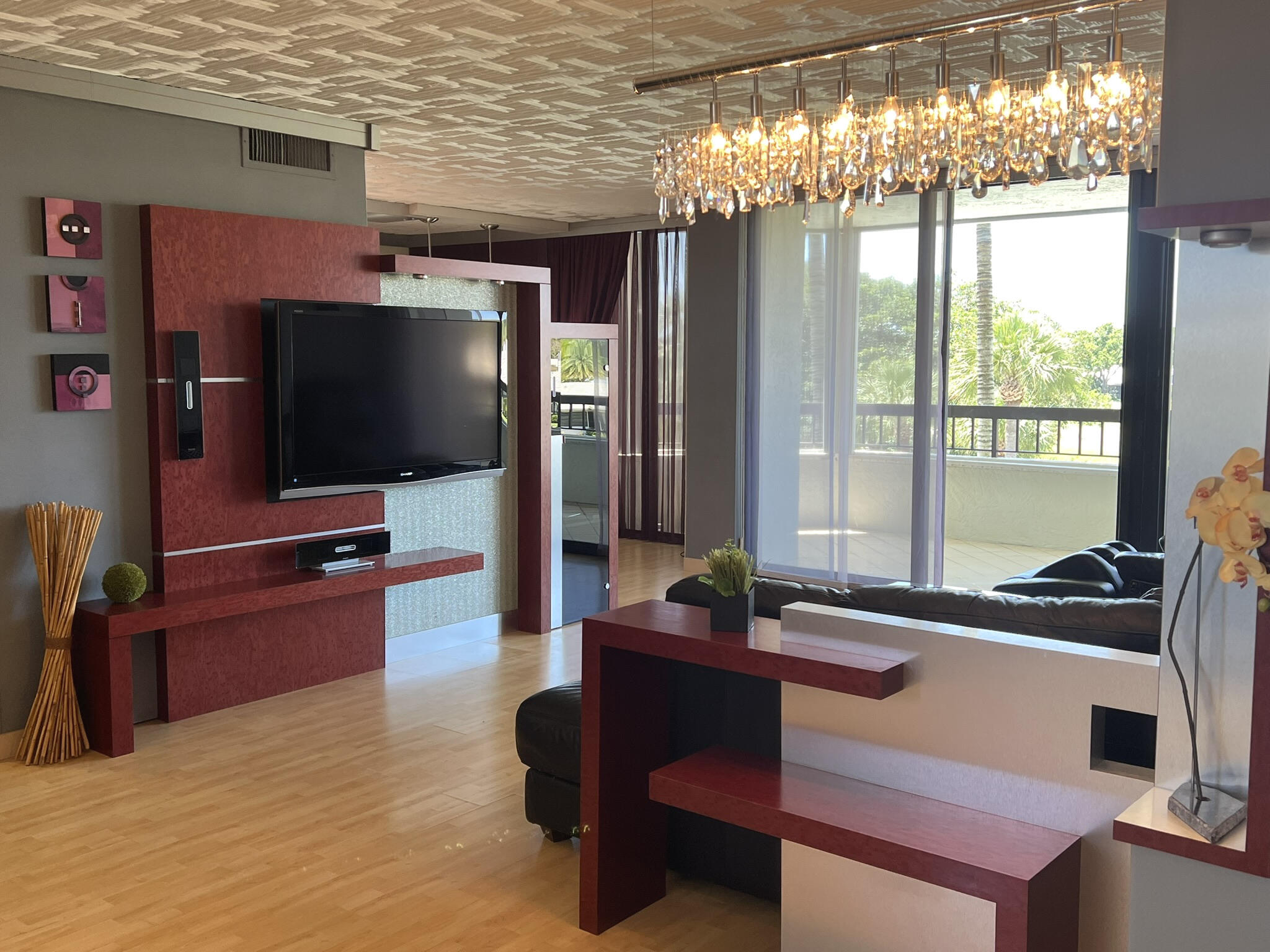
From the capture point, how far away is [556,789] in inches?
136

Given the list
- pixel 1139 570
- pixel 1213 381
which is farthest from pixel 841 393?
pixel 1213 381

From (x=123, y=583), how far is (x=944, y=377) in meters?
4.57

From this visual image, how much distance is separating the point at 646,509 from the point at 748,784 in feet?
23.0

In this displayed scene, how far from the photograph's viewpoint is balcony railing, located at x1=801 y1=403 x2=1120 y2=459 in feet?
21.8

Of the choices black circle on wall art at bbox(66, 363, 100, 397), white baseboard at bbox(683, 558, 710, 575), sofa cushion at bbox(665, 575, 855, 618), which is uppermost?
black circle on wall art at bbox(66, 363, 100, 397)

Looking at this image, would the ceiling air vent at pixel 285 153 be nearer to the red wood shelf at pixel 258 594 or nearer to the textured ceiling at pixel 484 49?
the textured ceiling at pixel 484 49

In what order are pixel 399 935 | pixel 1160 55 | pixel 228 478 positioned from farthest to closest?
pixel 228 478, pixel 1160 55, pixel 399 935

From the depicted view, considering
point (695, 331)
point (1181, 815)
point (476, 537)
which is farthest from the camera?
point (695, 331)

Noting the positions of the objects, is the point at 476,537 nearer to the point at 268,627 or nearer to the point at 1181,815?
the point at 268,627

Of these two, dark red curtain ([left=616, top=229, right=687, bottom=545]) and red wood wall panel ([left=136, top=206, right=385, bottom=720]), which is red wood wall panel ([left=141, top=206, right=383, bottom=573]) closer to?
red wood wall panel ([left=136, top=206, right=385, bottom=720])

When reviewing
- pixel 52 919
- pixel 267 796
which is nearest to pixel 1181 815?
pixel 52 919

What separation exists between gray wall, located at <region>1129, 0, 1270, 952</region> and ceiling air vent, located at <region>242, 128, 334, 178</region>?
4207 mm

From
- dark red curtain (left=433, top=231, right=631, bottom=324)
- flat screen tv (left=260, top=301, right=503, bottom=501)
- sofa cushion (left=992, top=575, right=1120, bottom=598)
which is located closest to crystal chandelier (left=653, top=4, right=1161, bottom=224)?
sofa cushion (left=992, top=575, right=1120, bottom=598)

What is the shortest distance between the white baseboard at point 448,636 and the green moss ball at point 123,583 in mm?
1447
